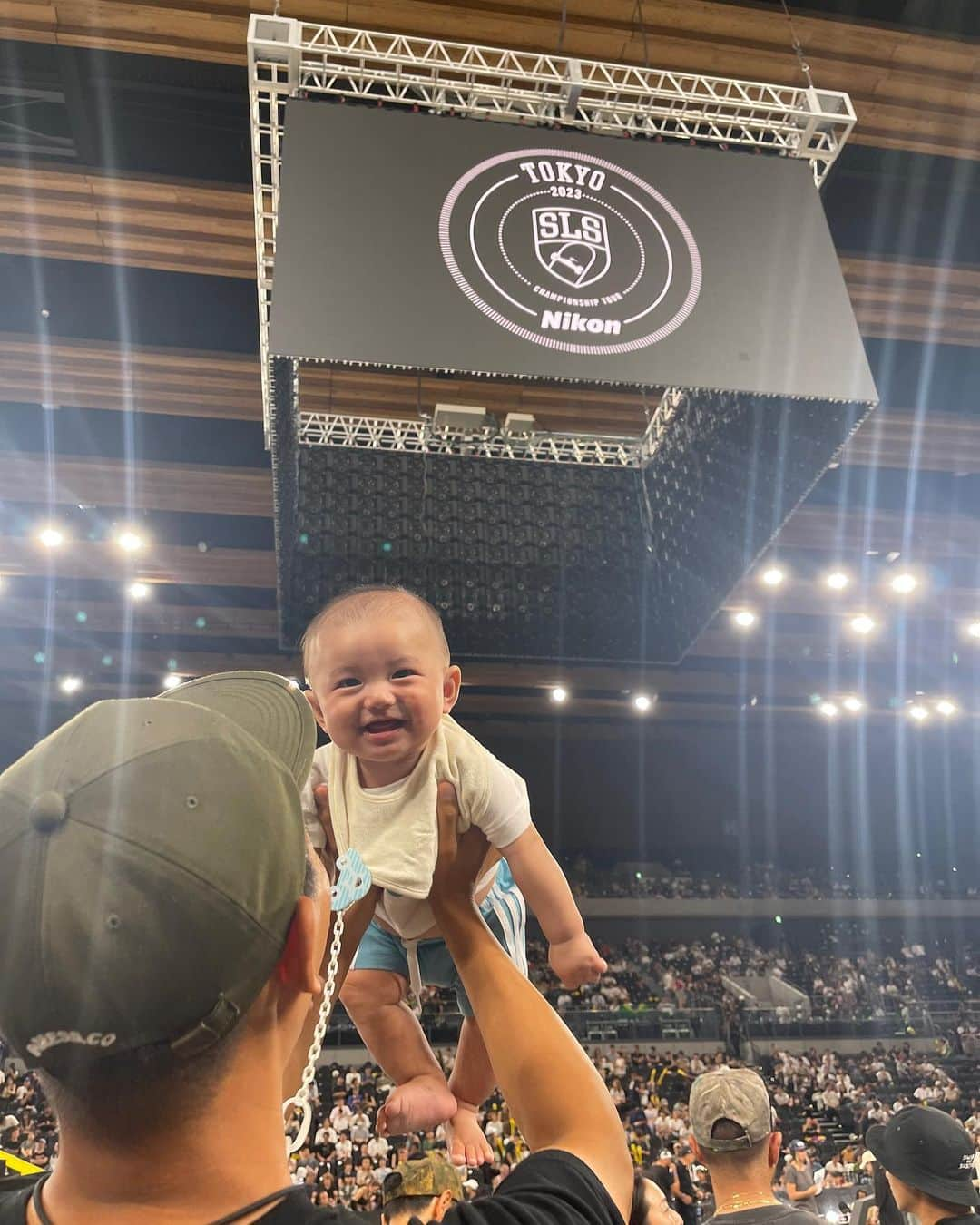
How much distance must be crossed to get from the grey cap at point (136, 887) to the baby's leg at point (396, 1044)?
721 millimetres

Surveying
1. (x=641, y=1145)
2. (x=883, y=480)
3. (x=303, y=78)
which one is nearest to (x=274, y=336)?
(x=303, y=78)

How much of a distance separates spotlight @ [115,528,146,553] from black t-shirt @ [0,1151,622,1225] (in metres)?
8.96

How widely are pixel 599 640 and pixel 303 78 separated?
13.2 ft

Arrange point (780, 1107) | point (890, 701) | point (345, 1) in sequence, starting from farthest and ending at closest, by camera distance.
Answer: point (890, 701) < point (780, 1107) < point (345, 1)

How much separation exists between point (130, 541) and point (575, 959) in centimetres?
869

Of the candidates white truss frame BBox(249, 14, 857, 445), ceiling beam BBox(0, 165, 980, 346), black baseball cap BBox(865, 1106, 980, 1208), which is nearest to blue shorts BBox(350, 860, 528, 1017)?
black baseball cap BBox(865, 1106, 980, 1208)

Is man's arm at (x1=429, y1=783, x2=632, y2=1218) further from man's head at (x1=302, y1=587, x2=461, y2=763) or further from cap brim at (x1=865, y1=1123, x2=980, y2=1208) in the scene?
cap brim at (x1=865, y1=1123, x2=980, y2=1208)

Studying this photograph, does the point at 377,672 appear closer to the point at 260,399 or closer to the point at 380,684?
the point at 380,684

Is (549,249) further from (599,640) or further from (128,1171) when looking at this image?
(599,640)

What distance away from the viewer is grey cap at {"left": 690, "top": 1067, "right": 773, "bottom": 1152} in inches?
69.8

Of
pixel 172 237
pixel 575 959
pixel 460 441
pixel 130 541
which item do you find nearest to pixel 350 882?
pixel 575 959

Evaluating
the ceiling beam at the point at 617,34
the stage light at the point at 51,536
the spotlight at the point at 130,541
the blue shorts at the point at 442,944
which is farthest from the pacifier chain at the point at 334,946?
the stage light at the point at 51,536

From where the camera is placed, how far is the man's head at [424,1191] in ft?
6.01

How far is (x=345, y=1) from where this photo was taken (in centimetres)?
444
